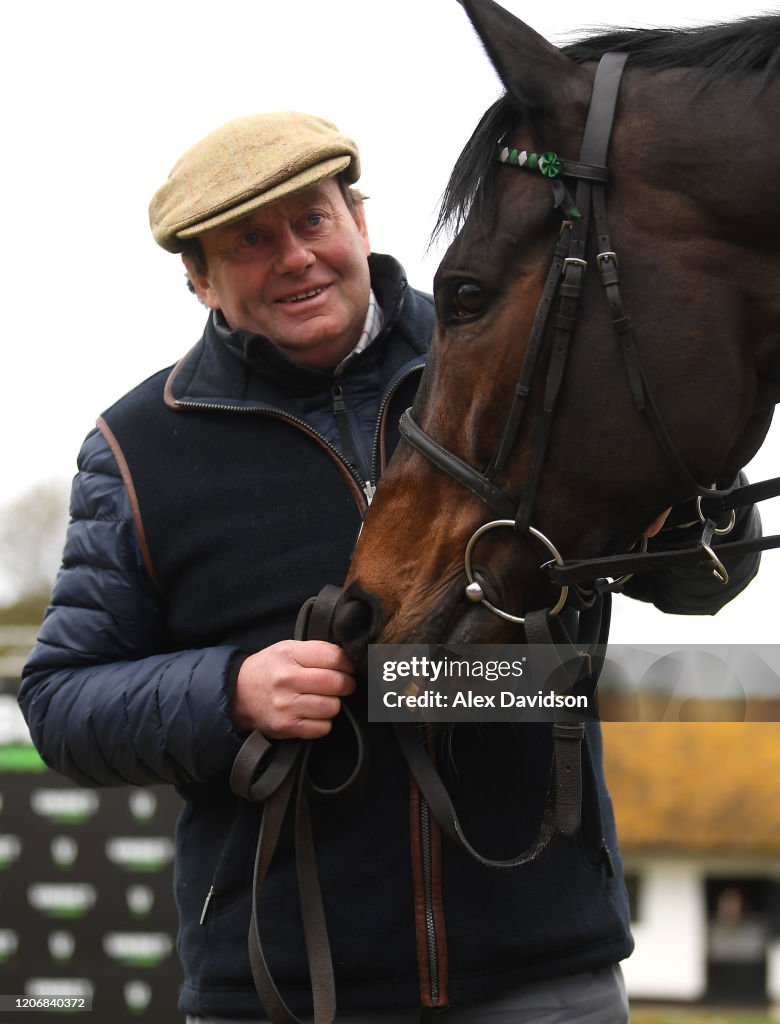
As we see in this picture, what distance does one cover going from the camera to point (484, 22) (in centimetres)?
208

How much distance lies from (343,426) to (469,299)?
424 mm

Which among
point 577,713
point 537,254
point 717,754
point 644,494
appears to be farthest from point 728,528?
point 717,754

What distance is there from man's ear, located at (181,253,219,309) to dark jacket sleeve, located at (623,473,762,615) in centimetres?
101

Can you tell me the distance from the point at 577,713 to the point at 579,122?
0.97 metres

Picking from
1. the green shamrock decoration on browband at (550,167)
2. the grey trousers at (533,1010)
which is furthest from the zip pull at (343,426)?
the grey trousers at (533,1010)

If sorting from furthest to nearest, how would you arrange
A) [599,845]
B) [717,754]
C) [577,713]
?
[717,754] < [599,845] < [577,713]

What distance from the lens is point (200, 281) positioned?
2.72 m

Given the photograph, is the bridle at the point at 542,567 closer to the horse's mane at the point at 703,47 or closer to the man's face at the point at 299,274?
the horse's mane at the point at 703,47

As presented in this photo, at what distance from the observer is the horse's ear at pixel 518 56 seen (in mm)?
2082

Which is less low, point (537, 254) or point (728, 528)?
point (537, 254)

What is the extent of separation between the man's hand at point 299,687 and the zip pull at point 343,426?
0.38m

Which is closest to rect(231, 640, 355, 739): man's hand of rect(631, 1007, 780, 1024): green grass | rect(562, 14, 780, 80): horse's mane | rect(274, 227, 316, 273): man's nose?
rect(274, 227, 316, 273): man's nose

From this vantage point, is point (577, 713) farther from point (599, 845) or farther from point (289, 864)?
point (289, 864)

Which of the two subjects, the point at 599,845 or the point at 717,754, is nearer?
the point at 599,845
